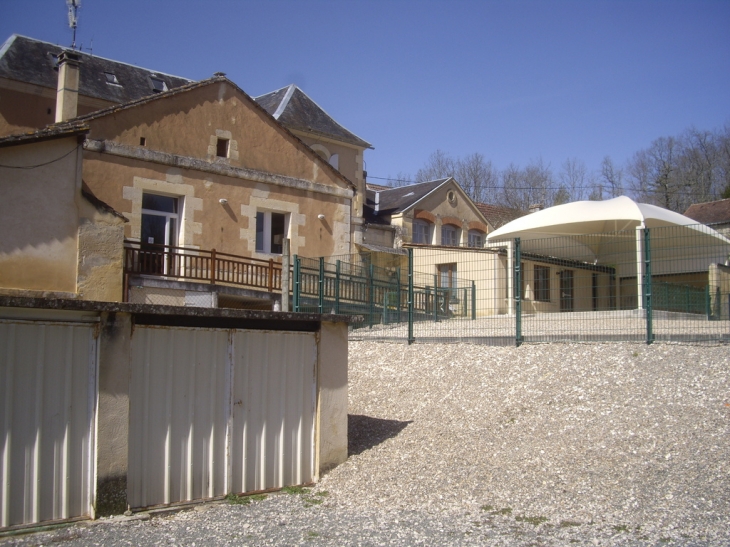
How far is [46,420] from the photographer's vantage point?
6.30 metres

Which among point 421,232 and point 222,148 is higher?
point 222,148

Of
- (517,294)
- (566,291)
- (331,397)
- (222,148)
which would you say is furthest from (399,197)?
(331,397)

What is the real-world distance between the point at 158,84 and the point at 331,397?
2316 centimetres

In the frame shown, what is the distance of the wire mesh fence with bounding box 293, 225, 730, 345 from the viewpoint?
11.6m

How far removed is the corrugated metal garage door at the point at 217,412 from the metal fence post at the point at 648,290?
5.30 metres

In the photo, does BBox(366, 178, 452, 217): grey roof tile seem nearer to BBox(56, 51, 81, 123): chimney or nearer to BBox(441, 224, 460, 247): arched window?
BBox(441, 224, 460, 247): arched window

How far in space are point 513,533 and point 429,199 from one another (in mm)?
27567

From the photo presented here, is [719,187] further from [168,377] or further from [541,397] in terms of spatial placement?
[168,377]

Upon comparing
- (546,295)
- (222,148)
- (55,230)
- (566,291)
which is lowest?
(546,295)

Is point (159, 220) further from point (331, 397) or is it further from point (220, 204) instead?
point (331, 397)

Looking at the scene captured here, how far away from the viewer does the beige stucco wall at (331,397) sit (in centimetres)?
837

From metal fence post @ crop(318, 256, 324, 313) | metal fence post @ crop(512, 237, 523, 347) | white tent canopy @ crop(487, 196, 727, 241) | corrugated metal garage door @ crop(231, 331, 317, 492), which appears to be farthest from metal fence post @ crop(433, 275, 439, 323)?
white tent canopy @ crop(487, 196, 727, 241)

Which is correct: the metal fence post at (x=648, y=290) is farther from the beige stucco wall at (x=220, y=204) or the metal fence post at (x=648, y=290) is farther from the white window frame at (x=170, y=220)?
the white window frame at (x=170, y=220)

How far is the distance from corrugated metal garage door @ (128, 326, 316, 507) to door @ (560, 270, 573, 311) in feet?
24.0
